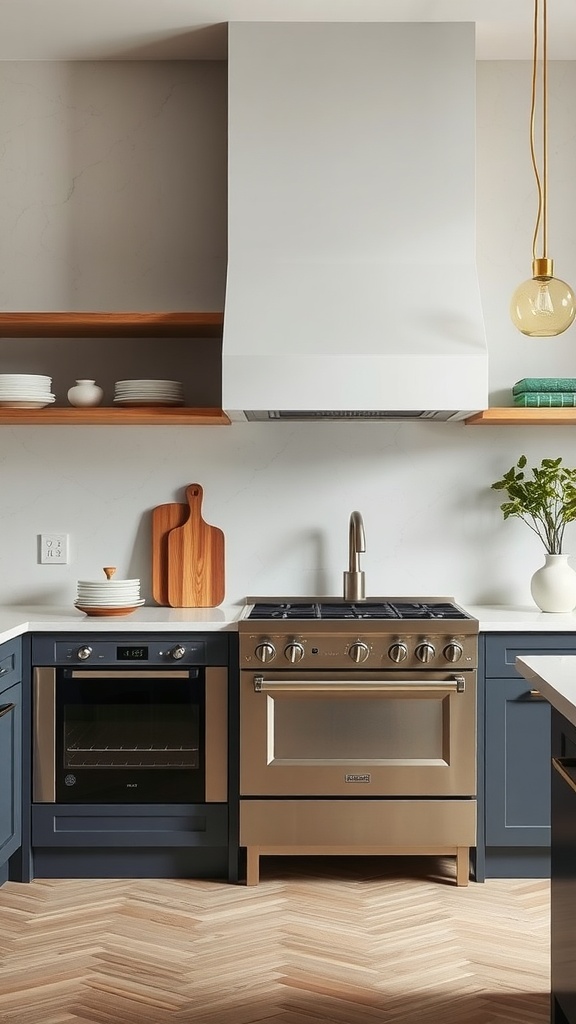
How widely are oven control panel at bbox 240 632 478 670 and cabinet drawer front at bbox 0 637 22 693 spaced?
2.40ft

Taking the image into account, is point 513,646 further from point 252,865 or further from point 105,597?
point 105,597

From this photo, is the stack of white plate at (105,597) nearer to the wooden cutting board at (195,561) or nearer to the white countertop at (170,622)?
the white countertop at (170,622)

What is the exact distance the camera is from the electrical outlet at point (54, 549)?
12.7 feet

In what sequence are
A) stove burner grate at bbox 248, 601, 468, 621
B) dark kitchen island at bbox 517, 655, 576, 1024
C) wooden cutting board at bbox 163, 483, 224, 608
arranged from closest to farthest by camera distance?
dark kitchen island at bbox 517, 655, 576, 1024, stove burner grate at bbox 248, 601, 468, 621, wooden cutting board at bbox 163, 483, 224, 608

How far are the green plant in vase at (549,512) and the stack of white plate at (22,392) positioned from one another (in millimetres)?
1699

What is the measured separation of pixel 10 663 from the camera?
321cm

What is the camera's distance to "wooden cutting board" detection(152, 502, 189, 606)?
12.5 ft

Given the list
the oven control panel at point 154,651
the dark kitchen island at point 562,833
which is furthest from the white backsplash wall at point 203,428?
the dark kitchen island at point 562,833

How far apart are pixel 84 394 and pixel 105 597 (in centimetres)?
74

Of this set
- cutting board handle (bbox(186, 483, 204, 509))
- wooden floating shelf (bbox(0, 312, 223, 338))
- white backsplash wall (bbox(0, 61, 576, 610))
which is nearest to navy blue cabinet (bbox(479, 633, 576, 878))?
white backsplash wall (bbox(0, 61, 576, 610))

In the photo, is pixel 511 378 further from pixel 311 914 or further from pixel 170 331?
pixel 311 914

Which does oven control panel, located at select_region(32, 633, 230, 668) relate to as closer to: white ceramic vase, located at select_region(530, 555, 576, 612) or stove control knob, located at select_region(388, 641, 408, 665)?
stove control knob, located at select_region(388, 641, 408, 665)

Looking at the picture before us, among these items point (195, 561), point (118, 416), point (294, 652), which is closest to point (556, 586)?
point (294, 652)

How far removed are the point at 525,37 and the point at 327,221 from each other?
1.01 meters
